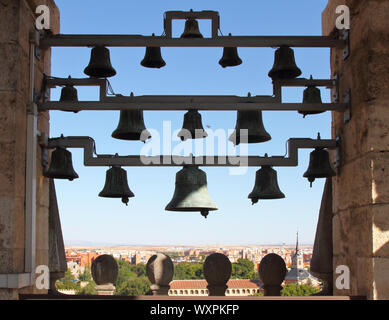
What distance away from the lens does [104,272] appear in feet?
22.9

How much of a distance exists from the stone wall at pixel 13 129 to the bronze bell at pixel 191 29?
5.85 feet

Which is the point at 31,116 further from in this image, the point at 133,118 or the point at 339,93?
the point at 339,93

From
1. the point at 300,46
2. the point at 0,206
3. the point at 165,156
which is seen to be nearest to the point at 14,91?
the point at 0,206

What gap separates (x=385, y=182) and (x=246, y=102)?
1.87 meters

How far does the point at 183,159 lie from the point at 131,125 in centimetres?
90

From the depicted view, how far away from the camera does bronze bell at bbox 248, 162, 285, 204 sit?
21.7ft

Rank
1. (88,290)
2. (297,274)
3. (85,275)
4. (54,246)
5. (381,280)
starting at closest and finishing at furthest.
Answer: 1. (381,280)
2. (54,246)
3. (297,274)
4. (88,290)
5. (85,275)

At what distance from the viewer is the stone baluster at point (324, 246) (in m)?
7.00

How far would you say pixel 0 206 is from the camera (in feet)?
18.7

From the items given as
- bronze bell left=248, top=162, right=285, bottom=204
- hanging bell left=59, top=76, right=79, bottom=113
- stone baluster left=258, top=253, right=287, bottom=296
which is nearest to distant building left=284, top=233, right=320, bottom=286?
stone baluster left=258, top=253, right=287, bottom=296

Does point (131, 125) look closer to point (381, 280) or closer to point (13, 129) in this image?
point (13, 129)

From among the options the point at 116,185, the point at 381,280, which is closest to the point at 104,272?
the point at 116,185

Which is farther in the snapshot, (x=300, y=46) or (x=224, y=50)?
(x=224, y=50)
